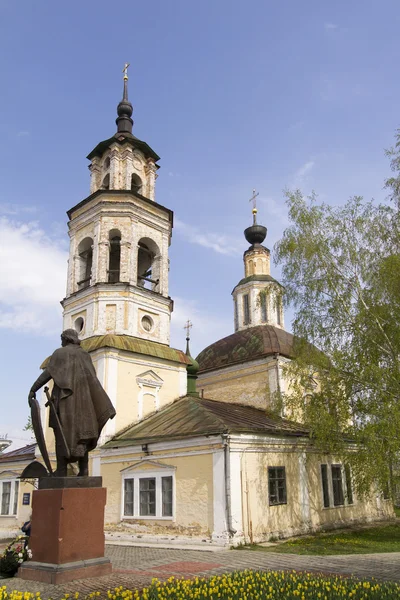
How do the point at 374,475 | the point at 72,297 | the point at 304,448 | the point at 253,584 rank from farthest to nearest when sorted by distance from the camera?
the point at 72,297
the point at 304,448
the point at 374,475
the point at 253,584

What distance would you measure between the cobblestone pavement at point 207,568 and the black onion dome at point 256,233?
21.5 m

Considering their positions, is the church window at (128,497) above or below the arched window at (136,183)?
below

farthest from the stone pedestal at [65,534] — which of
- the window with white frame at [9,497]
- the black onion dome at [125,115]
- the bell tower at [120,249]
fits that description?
the black onion dome at [125,115]

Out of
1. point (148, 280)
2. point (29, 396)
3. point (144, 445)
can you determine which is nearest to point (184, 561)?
point (29, 396)

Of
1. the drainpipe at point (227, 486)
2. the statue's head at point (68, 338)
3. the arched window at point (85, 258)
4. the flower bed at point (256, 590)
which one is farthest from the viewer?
the arched window at point (85, 258)

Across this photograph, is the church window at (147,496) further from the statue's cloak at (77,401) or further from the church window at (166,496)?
the statue's cloak at (77,401)

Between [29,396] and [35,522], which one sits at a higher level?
[29,396]

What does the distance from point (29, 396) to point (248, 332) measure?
1822 cm

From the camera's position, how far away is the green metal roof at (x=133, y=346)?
17375 mm

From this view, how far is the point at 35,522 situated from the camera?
21.1 feet

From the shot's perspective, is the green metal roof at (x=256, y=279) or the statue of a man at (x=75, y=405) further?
the green metal roof at (x=256, y=279)

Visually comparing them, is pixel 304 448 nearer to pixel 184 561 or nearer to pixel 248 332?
pixel 184 561

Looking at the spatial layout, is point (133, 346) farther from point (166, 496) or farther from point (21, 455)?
point (21, 455)

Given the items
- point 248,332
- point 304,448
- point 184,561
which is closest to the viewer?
point 184,561
